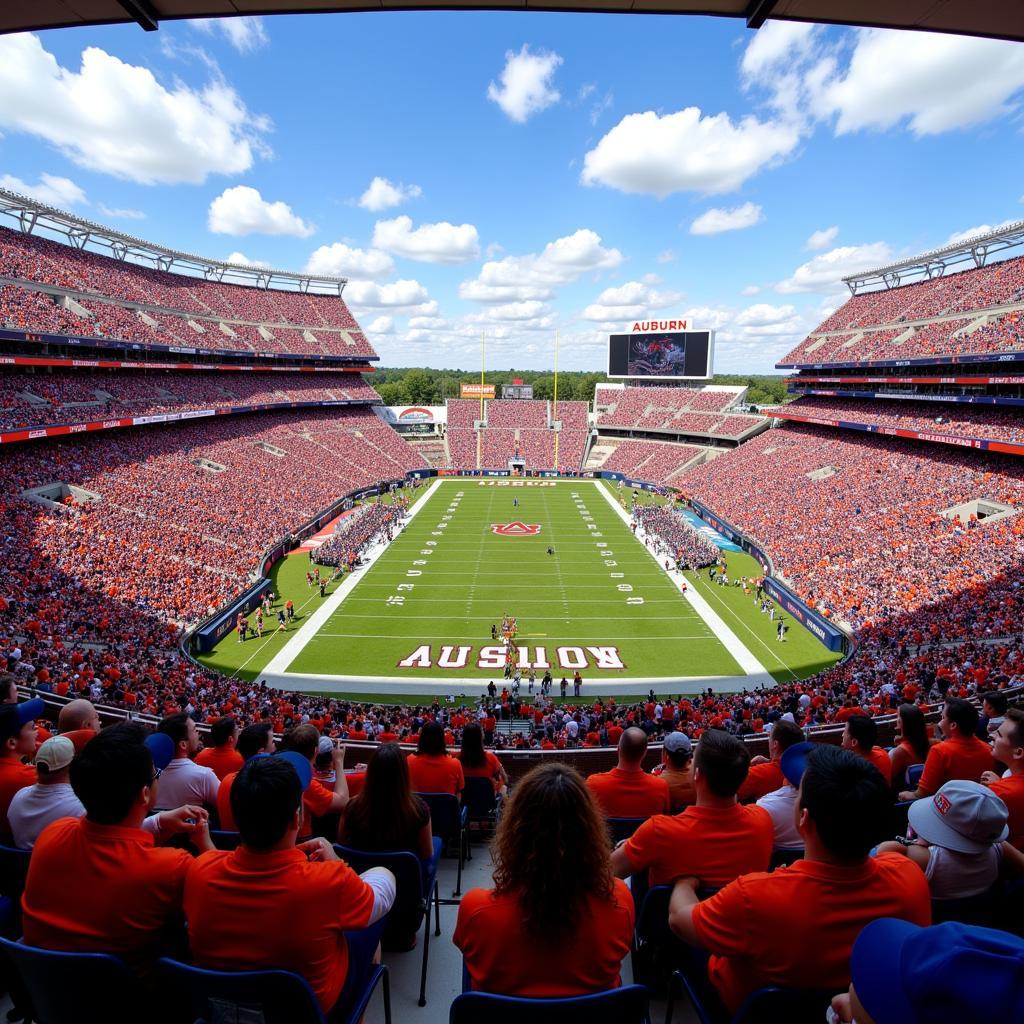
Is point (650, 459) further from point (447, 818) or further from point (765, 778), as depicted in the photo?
point (447, 818)

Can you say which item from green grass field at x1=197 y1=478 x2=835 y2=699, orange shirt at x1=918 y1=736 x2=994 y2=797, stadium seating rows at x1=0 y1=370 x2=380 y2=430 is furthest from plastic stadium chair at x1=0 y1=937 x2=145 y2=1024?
stadium seating rows at x1=0 y1=370 x2=380 y2=430

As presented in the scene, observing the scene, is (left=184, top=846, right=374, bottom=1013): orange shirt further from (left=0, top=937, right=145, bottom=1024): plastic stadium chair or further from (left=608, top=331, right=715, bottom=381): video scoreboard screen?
(left=608, top=331, right=715, bottom=381): video scoreboard screen

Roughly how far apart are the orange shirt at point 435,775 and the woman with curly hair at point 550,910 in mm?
2770

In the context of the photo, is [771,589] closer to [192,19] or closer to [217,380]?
[192,19]

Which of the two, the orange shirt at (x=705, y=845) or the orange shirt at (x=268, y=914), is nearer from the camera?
the orange shirt at (x=268, y=914)

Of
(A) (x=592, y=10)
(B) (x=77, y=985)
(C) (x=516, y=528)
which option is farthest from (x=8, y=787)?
(C) (x=516, y=528)

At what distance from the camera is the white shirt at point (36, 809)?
3432 mm

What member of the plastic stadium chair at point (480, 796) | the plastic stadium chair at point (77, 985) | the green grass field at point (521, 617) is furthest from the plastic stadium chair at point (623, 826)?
the green grass field at point (521, 617)

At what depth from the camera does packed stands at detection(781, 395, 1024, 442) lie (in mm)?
31953

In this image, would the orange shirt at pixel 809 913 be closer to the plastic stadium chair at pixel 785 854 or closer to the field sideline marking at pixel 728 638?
the plastic stadium chair at pixel 785 854

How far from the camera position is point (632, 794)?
14.3 ft

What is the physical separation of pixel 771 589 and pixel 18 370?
40.1m

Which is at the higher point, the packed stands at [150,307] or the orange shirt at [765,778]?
the packed stands at [150,307]

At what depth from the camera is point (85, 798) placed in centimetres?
270
